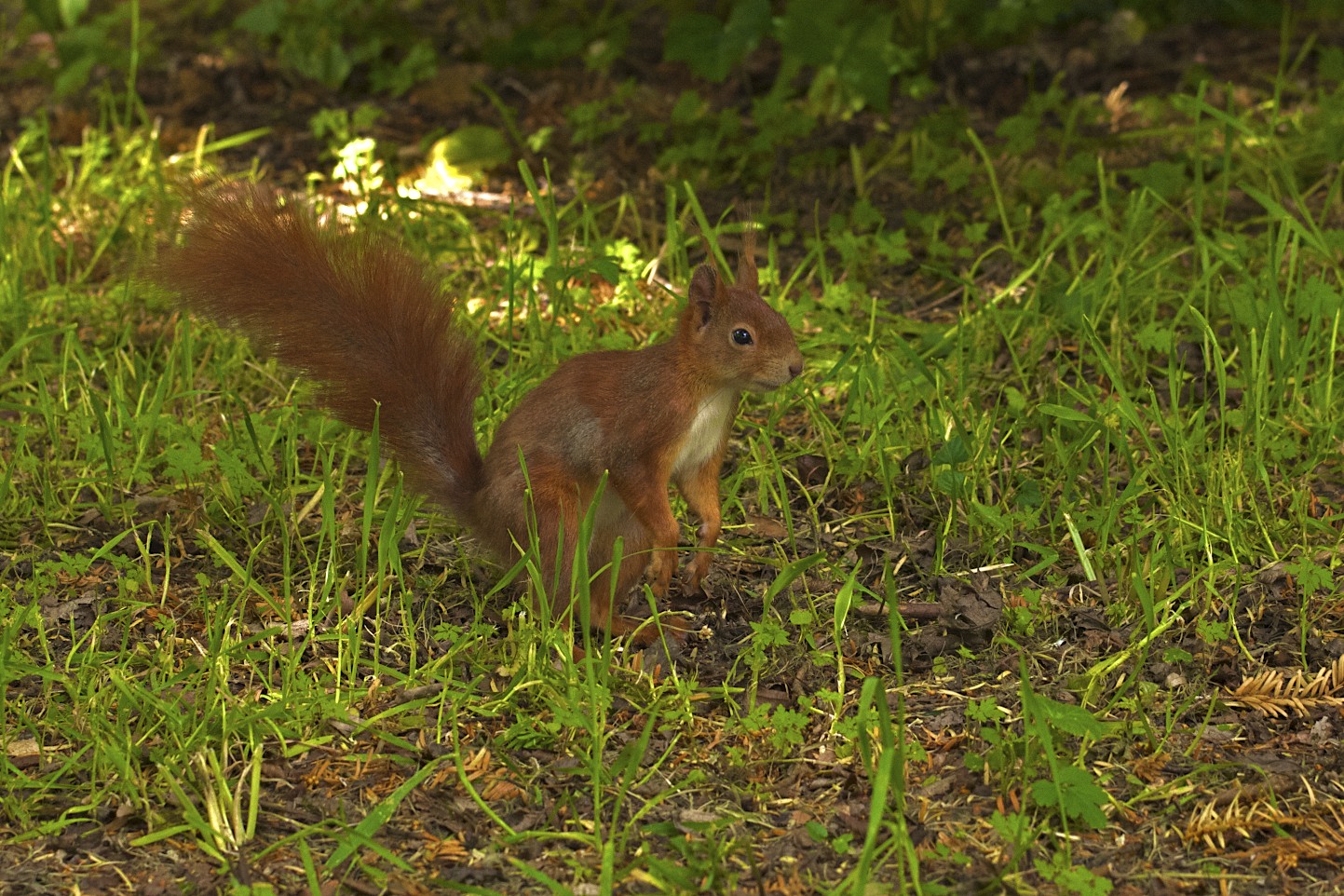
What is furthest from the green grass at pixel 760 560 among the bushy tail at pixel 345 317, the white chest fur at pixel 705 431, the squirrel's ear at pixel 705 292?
the squirrel's ear at pixel 705 292

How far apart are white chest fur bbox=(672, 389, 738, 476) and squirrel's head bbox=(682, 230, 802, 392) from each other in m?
0.05

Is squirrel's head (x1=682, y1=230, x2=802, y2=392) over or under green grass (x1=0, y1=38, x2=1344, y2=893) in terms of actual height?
over

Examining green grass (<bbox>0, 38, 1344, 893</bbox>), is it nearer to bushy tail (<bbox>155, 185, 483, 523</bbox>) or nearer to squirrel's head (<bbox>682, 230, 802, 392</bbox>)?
bushy tail (<bbox>155, 185, 483, 523</bbox>)

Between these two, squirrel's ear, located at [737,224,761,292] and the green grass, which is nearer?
the green grass

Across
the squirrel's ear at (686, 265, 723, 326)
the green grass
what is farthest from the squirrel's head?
the green grass

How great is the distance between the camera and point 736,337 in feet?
8.62

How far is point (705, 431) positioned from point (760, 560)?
1.01 feet

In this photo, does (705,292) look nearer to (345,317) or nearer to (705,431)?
(705,431)

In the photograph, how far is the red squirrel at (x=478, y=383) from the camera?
262cm

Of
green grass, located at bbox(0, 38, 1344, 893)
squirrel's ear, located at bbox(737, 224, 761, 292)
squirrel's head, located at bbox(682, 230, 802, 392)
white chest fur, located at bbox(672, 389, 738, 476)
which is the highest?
squirrel's ear, located at bbox(737, 224, 761, 292)

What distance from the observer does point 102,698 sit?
2.43 m

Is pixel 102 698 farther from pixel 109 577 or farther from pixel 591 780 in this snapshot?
pixel 591 780

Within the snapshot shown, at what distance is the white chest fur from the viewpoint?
2686 millimetres

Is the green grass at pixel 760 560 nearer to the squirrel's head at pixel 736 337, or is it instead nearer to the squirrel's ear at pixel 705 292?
the squirrel's head at pixel 736 337
